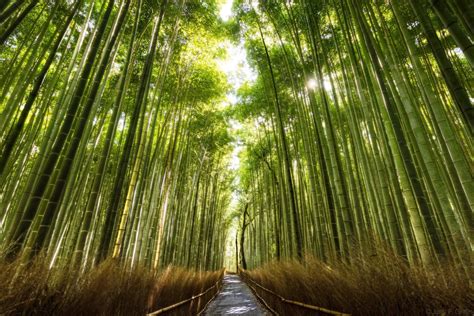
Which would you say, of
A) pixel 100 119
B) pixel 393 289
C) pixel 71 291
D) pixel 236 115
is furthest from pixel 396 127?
pixel 236 115

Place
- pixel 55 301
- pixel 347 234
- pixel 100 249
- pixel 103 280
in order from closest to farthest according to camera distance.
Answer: pixel 55 301 < pixel 103 280 < pixel 100 249 < pixel 347 234

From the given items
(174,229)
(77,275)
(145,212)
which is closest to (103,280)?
(77,275)

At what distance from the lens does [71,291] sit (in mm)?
1466

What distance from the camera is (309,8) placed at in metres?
4.27

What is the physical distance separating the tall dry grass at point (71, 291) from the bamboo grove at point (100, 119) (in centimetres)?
22

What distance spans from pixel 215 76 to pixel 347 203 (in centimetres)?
566

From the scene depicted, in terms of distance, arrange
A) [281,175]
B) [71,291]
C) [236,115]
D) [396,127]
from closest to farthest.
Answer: [71,291] → [396,127] → [281,175] → [236,115]

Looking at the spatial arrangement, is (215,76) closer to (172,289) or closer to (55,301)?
(172,289)

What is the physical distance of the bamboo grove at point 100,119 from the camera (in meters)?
2.15

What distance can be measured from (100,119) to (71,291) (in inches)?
176

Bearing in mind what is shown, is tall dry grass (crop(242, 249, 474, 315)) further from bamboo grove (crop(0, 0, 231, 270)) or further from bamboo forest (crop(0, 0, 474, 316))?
bamboo grove (crop(0, 0, 231, 270))

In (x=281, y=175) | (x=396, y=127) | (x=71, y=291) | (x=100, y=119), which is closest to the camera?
(x=71, y=291)

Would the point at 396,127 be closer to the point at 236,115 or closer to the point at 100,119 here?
the point at 100,119

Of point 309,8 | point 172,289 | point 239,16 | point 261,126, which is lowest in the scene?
point 172,289
